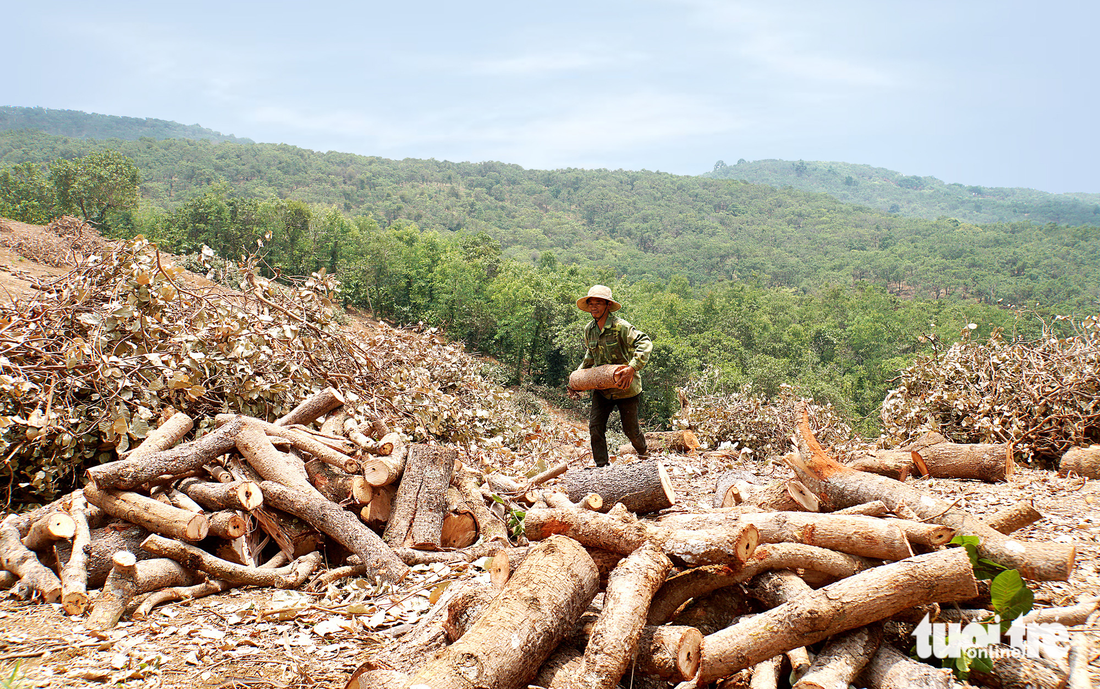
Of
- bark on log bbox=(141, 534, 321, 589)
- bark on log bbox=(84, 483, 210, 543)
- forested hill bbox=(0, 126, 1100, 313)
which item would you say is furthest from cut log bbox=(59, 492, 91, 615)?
forested hill bbox=(0, 126, 1100, 313)

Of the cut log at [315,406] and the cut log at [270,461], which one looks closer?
the cut log at [270,461]

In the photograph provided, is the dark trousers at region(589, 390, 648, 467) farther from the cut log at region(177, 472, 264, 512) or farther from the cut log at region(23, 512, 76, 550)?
the cut log at region(23, 512, 76, 550)

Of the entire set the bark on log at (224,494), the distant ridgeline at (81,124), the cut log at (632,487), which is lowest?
the cut log at (632,487)

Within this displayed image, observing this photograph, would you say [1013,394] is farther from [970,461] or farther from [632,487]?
[632,487]

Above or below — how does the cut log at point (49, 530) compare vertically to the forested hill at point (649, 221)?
below

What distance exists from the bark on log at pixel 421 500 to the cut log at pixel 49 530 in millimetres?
Result: 1818

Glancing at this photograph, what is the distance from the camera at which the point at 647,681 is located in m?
2.49

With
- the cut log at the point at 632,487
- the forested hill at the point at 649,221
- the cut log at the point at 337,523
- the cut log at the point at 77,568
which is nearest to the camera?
the cut log at the point at 77,568

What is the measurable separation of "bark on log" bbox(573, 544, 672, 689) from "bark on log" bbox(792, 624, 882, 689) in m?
0.61

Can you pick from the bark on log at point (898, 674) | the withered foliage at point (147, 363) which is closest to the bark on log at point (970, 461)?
the bark on log at point (898, 674)

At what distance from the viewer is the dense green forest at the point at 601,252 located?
3069 centimetres

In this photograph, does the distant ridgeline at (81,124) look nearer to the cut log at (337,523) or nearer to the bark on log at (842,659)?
the cut log at (337,523)

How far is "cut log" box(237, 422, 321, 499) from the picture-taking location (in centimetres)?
408

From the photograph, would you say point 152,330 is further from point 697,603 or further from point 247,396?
point 697,603
